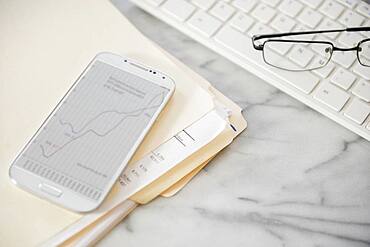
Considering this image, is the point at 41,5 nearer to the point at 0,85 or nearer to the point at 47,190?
the point at 0,85

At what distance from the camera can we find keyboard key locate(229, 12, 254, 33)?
567 millimetres

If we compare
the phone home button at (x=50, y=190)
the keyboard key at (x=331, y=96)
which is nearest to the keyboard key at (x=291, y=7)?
the keyboard key at (x=331, y=96)

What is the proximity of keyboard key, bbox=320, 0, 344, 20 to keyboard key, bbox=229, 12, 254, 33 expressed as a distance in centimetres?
9

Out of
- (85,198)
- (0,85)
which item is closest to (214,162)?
(85,198)

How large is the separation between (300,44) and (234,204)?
A: 0.21 m

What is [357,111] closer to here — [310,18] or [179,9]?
[310,18]

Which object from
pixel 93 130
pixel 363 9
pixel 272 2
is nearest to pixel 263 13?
pixel 272 2

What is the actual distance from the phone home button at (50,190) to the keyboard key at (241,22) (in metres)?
0.28

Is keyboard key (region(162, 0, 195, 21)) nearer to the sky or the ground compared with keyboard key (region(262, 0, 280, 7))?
nearer to the sky

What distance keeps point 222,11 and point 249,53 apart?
65mm

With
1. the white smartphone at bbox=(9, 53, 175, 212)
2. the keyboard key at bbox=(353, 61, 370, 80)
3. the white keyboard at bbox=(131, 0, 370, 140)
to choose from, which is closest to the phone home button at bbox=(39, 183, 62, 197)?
the white smartphone at bbox=(9, 53, 175, 212)

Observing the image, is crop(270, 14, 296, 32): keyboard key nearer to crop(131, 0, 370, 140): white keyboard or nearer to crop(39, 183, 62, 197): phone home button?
crop(131, 0, 370, 140): white keyboard

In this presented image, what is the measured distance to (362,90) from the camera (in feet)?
1.74

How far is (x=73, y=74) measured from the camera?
0.53 metres
